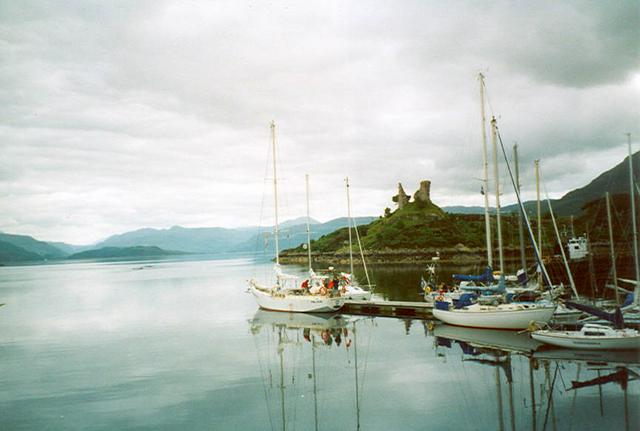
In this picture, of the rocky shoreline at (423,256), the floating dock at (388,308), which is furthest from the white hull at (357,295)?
the rocky shoreline at (423,256)

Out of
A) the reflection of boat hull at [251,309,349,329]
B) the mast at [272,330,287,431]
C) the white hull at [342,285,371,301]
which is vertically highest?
the white hull at [342,285,371,301]

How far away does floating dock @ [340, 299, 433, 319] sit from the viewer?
36050 millimetres

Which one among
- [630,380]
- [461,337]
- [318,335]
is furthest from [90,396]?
[630,380]

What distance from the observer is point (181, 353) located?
28688 millimetres

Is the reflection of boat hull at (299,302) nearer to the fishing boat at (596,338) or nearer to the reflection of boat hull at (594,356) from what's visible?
the fishing boat at (596,338)

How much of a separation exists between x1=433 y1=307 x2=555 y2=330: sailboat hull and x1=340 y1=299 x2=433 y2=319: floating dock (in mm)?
5088

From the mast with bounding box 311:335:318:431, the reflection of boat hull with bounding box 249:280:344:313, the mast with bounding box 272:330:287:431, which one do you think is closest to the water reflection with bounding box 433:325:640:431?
the mast with bounding box 311:335:318:431

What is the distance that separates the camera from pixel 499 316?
1103 inches

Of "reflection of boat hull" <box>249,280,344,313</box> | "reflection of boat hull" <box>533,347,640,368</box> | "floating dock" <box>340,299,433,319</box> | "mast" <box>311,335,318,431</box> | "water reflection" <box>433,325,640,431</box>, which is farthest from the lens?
"reflection of boat hull" <box>249,280,344,313</box>

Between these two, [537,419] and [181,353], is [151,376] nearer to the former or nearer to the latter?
[181,353]

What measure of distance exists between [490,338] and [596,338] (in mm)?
6090

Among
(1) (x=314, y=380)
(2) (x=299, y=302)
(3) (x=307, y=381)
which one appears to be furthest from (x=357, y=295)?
(3) (x=307, y=381)

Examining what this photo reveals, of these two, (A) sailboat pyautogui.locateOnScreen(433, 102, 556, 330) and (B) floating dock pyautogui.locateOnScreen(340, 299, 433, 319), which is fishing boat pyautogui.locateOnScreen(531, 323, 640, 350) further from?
(B) floating dock pyautogui.locateOnScreen(340, 299, 433, 319)

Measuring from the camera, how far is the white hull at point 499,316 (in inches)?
1067
